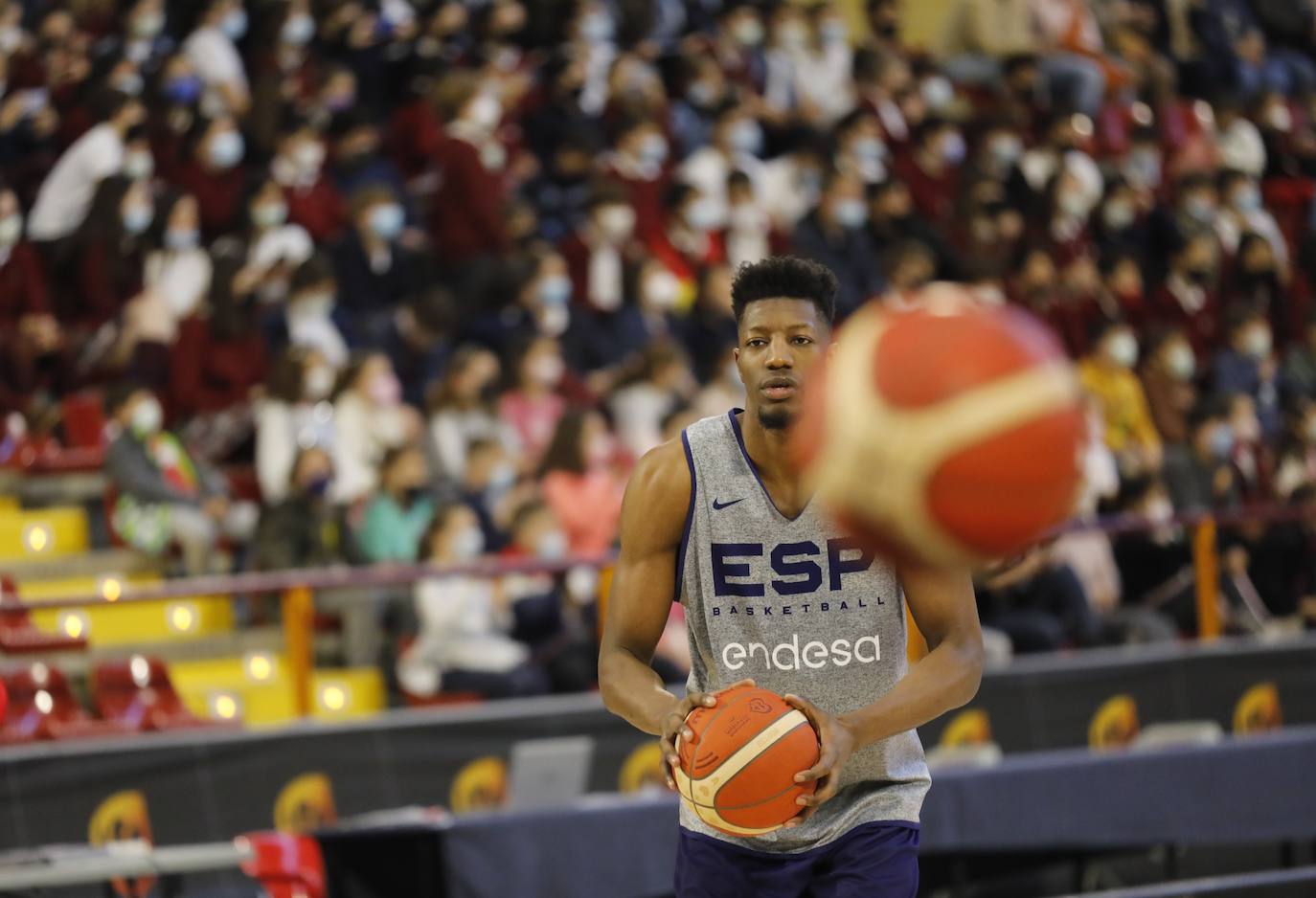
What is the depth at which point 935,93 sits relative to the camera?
17.0m

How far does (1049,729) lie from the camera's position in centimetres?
1010

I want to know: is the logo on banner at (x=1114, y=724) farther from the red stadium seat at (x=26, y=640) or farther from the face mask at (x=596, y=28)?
the face mask at (x=596, y=28)

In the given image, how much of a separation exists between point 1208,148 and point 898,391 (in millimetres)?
15321

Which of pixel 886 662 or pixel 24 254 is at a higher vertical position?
pixel 886 662

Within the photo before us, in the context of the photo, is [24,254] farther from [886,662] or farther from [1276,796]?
[886,662]

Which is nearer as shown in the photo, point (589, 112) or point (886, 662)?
point (886, 662)

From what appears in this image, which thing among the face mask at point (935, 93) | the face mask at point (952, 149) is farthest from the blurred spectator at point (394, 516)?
the face mask at point (935, 93)

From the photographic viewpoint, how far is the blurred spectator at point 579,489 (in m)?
10.2

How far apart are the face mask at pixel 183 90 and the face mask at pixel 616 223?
2.83 m

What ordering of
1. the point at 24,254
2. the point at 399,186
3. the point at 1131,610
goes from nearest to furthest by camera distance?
the point at 1131,610
the point at 24,254
the point at 399,186

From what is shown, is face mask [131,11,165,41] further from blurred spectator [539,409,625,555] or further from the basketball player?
the basketball player

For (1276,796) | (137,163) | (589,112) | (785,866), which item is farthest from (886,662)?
(589,112)

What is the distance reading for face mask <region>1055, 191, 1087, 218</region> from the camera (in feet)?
51.5

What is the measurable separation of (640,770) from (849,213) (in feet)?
19.4
